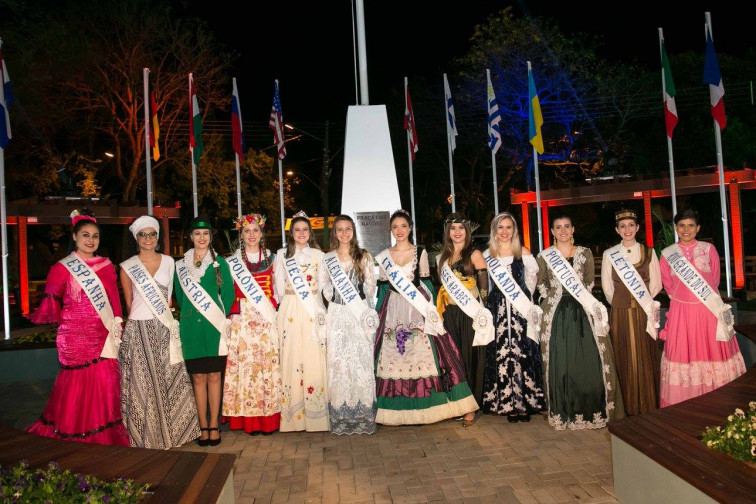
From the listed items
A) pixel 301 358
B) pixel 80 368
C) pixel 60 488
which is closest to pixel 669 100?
pixel 301 358

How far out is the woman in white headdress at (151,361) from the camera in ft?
14.3

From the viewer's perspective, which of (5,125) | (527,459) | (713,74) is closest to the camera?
(527,459)

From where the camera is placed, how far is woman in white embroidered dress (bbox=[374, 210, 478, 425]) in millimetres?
4656

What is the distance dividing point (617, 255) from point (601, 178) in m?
11.9

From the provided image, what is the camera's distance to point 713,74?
8273 millimetres

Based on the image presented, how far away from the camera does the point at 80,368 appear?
422 centimetres

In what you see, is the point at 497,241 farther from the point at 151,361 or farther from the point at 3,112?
the point at 3,112

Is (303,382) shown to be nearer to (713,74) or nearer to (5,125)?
(5,125)

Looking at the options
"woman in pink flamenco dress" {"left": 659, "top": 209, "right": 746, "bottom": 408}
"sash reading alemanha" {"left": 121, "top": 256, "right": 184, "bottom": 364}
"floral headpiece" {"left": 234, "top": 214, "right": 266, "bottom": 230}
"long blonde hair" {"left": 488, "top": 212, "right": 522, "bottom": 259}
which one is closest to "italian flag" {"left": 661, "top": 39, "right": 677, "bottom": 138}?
"woman in pink flamenco dress" {"left": 659, "top": 209, "right": 746, "bottom": 408}

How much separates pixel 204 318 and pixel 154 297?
0.39 meters

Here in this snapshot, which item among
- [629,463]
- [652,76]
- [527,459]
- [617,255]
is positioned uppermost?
[652,76]

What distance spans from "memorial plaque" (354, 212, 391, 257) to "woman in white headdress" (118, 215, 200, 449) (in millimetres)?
2121

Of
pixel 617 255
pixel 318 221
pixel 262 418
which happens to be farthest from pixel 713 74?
pixel 318 221

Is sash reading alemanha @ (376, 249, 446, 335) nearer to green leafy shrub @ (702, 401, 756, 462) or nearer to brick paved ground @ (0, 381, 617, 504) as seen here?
brick paved ground @ (0, 381, 617, 504)
